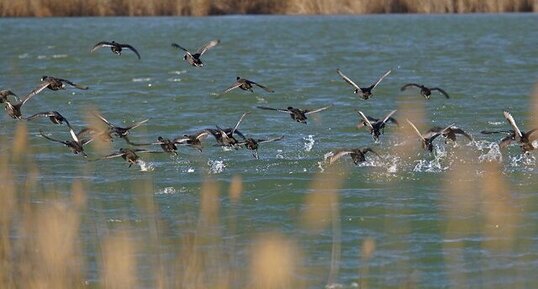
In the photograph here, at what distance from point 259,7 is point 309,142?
4139cm

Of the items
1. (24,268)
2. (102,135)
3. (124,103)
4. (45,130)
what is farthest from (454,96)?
(24,268)

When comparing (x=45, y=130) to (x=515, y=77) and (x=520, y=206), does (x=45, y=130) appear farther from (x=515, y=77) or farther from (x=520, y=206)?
(x=515, y=77)

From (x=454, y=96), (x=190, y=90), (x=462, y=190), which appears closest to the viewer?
(x=462, y=190)

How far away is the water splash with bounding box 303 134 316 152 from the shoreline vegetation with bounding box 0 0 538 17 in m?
36.4

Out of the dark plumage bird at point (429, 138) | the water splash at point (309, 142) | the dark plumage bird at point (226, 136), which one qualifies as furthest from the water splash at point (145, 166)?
the dark plumage bird at point (429, 138)

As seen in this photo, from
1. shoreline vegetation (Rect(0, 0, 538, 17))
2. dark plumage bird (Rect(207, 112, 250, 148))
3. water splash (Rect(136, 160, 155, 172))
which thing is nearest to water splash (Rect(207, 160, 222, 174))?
water splash (Rect(136, 160, 155, 172))

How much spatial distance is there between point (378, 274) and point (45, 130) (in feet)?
36.3

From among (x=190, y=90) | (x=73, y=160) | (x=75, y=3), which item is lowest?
(x=73, y=160)

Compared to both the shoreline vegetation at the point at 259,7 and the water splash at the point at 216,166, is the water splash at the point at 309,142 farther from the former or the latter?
the shoreline vegetation at the point at 259,7

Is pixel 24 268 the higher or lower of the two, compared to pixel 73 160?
lower

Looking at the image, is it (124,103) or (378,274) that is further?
(124,103)

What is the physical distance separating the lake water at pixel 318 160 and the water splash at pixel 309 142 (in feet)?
0.14

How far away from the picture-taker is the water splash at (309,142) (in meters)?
18.3

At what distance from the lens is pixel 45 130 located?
21.0 meters
